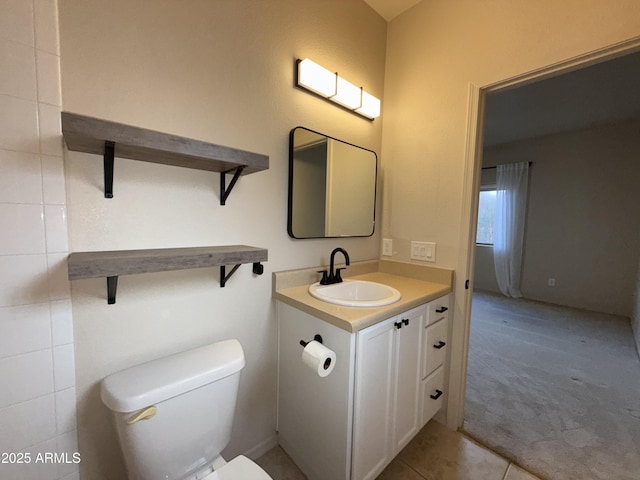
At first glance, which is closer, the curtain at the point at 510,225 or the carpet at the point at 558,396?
the carpet at the point at 558,396

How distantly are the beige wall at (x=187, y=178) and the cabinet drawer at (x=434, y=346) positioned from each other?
739mm

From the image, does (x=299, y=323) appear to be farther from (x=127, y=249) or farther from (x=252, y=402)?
(x=127, y=249)

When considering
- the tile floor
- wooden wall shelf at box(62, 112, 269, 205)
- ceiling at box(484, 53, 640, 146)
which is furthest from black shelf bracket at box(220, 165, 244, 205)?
ceiling at box(484, 53, 640, 146)

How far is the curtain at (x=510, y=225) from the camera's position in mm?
4250

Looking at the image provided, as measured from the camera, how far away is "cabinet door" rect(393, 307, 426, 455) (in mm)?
1241

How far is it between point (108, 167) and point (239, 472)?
1.12 m

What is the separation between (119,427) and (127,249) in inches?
22.5

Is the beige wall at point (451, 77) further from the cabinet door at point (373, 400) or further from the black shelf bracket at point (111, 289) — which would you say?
the black shelf bracket at point (111, 289)

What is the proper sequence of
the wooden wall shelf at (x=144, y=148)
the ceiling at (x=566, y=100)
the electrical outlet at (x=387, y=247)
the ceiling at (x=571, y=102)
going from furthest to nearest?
the ceiling at (x=571, y=102) → the ceiling at (x=566, y=100) → the electrical outlet at (x=387, y=247) → the wooden wall shelf at (x=144, y=148)

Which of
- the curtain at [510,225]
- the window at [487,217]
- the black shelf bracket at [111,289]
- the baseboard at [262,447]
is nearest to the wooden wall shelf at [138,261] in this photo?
the black shelf bracket at [111,289]

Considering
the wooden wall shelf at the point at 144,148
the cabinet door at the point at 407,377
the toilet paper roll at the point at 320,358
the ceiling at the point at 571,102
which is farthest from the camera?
the ceiling at the point at 571,102

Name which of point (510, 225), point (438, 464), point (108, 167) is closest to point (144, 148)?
point (108, 167)

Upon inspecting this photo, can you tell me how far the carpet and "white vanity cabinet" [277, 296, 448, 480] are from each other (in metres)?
0.59

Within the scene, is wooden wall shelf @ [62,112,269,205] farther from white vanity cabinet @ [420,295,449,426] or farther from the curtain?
the curtain
